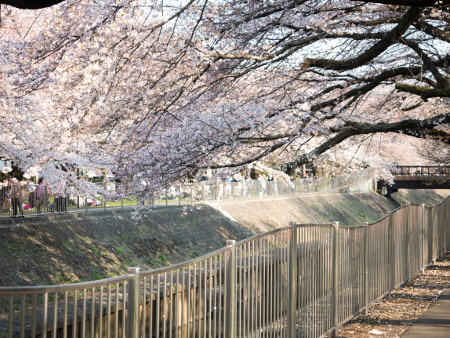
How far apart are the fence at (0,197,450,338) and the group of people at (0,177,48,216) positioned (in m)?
12.2

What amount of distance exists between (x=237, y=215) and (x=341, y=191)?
74.8ft

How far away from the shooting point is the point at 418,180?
57.7 metres

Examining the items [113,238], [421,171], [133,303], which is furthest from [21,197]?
[421,171]

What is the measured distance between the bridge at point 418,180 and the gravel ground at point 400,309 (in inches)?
1489

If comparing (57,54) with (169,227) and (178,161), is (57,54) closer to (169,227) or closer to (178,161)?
(178,161)

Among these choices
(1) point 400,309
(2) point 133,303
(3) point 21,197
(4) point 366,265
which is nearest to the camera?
(2) point 133,303

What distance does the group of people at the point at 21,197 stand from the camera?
2000cm

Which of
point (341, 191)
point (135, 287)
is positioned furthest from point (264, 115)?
point (341, 191)

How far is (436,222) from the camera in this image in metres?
18.4

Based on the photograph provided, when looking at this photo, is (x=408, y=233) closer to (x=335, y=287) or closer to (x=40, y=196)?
(x=335, y=287)

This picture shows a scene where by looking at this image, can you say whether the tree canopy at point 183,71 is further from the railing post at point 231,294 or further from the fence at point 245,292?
the railing post at point 231,294

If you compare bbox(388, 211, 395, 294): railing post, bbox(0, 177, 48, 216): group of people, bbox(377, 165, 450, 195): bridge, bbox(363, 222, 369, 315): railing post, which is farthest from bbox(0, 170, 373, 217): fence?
bbox(388, 211, 395, 294): railing post

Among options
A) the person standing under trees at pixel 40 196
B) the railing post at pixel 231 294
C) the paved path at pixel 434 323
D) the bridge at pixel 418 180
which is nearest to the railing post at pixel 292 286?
the railing post at pixel 231 294

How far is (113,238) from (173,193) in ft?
23.0
